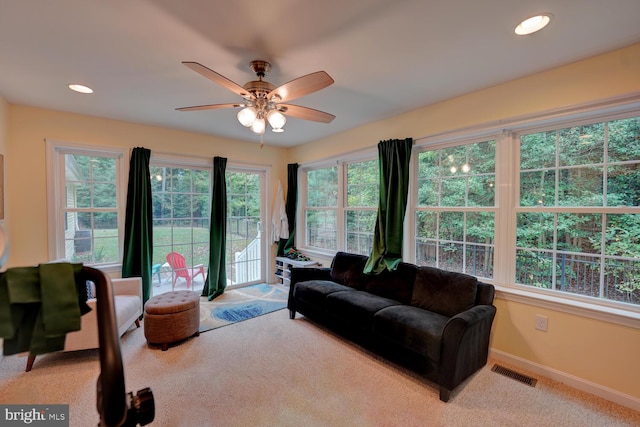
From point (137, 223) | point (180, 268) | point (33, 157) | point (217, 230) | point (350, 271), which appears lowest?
point (180, 268)

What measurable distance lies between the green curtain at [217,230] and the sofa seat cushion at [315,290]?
1.48 m

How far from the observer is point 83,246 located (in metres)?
3.51

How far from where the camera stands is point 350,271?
11.6ft

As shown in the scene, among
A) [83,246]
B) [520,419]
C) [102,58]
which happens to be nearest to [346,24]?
[102,58]

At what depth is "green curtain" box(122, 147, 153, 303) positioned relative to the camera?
3572 mm

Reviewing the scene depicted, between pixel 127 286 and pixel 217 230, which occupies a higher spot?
pixel 217 230

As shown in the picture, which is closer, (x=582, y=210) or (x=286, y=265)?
(x=582, y=210)

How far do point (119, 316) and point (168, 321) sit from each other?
475 millimetres

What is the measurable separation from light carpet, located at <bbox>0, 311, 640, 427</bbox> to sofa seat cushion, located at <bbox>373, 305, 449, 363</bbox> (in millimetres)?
310

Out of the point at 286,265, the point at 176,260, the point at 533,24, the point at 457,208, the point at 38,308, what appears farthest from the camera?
the point at 286,265

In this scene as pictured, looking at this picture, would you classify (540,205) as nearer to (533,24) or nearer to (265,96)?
(533,24)

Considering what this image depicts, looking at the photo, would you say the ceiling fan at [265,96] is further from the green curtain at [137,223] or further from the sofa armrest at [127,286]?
the sofa armrest at [127,286]

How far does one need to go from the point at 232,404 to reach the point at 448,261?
2477mm

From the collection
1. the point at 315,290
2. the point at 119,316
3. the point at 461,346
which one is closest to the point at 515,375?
the point at 461,346
